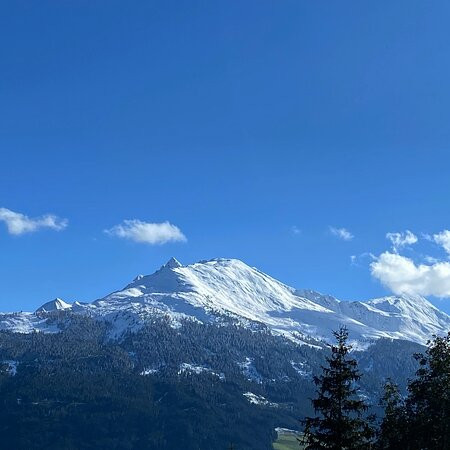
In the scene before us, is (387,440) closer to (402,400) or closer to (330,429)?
(402,400)

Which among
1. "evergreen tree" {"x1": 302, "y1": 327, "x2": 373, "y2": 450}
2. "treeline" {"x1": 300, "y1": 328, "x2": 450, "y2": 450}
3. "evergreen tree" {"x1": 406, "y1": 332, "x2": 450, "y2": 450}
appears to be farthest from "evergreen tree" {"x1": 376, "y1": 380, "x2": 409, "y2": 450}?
"evergreen tree" {"x1": 302, "y1": 327, "x2": 373, "y2": 450}

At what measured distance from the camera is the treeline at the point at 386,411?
46.1 metres

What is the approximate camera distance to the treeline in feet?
151

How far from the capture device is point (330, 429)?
1815 inches

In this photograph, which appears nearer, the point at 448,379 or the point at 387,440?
the point at 448,379

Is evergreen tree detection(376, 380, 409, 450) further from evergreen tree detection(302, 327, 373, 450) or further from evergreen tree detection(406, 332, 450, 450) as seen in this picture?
evergreen tree detection(302, 327, 373, 450)

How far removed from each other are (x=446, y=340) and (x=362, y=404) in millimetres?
15479

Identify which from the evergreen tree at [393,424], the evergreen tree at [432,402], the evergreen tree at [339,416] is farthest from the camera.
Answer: the evergreen tree at [393,424]

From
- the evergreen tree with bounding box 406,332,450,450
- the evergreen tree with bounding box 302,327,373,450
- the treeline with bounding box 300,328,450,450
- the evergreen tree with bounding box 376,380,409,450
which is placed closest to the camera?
the evergreen tree with bounding box 302,327,373,450

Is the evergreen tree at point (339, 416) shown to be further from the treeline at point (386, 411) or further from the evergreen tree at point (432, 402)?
the evergreen tree at point (432, 402)

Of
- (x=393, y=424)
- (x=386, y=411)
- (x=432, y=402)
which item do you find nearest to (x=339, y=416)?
(x=432, y=402)

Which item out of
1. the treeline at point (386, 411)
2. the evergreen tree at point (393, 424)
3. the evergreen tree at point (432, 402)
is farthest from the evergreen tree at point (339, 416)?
the evergreen tree at point (393, 424)

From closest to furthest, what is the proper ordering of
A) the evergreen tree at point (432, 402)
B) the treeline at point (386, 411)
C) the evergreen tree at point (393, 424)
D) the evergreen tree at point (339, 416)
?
the evergreen tree at point (339, 416) → the treeline at point (386, 411) → the evergreen tree at point (432, 402) → the evergreen tree at point (393, 424)

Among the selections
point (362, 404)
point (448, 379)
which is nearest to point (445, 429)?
point (448, 379)
